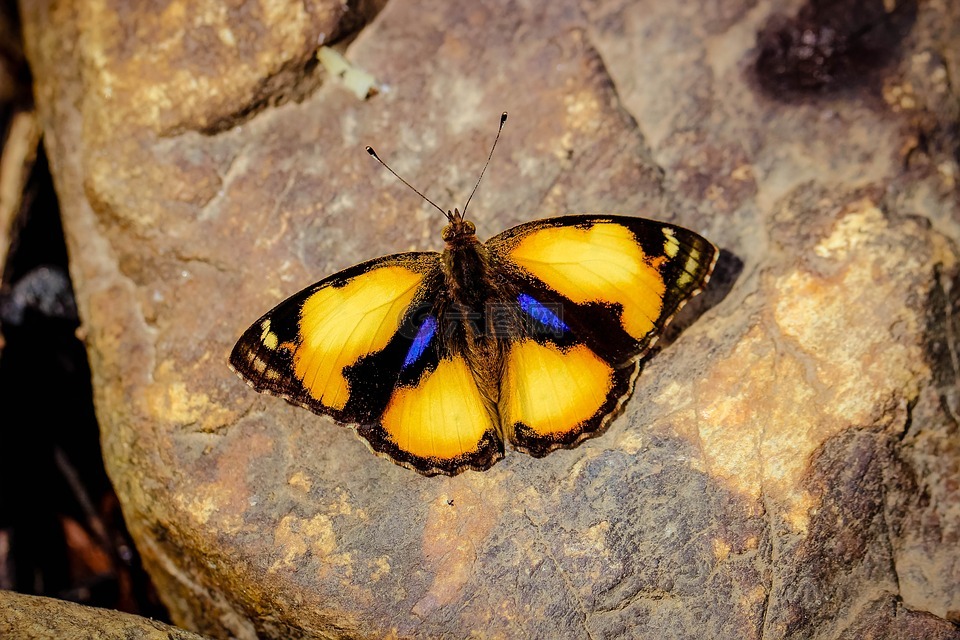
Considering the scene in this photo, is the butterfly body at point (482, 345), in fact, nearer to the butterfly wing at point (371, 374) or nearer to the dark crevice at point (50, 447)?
the butterfly wing at point (371, 374)

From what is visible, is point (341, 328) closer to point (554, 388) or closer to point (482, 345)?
point (482, 345)

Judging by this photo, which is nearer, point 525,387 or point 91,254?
point 525,387

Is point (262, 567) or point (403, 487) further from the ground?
point (403, 487)

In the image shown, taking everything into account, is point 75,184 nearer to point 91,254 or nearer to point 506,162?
point 91,254

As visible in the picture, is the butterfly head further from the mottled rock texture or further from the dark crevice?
the dark crevice

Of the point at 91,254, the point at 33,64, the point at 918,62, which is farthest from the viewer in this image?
the point at 33,64

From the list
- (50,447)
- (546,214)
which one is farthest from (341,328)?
(50,447)

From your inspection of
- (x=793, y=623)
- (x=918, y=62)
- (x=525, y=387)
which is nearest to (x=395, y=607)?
(x=525, y=387)
